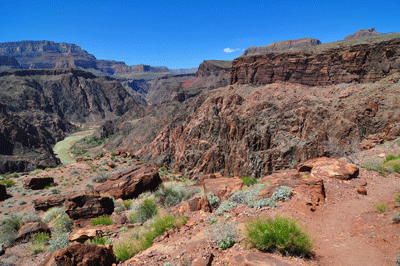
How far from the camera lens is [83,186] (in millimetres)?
16797

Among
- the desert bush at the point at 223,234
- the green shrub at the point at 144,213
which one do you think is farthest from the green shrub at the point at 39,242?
the desert bush at the point at 223,234

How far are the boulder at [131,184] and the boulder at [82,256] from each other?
22.2 ft

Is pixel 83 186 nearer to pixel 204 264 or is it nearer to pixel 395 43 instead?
pixel 204 264

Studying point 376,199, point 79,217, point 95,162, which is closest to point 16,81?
point 95,162

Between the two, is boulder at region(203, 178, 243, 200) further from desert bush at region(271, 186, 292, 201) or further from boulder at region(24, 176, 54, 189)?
boulder at region(24, 176, 54, 189)

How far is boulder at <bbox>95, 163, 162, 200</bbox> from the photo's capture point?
39.5ft

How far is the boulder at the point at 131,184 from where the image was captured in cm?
1203

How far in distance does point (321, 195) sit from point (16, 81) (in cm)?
18844

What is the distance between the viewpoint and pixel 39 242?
23.8 ft

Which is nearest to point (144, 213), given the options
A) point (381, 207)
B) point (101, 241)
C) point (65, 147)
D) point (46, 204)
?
point (101, 241)

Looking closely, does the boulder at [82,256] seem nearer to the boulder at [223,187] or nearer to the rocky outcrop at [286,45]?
the boulder at [223,187]

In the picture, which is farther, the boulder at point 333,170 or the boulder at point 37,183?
the boulder at point 37,183

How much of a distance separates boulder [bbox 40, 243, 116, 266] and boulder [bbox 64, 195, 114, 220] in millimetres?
3798

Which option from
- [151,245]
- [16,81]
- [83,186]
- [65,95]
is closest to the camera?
[151,245]
